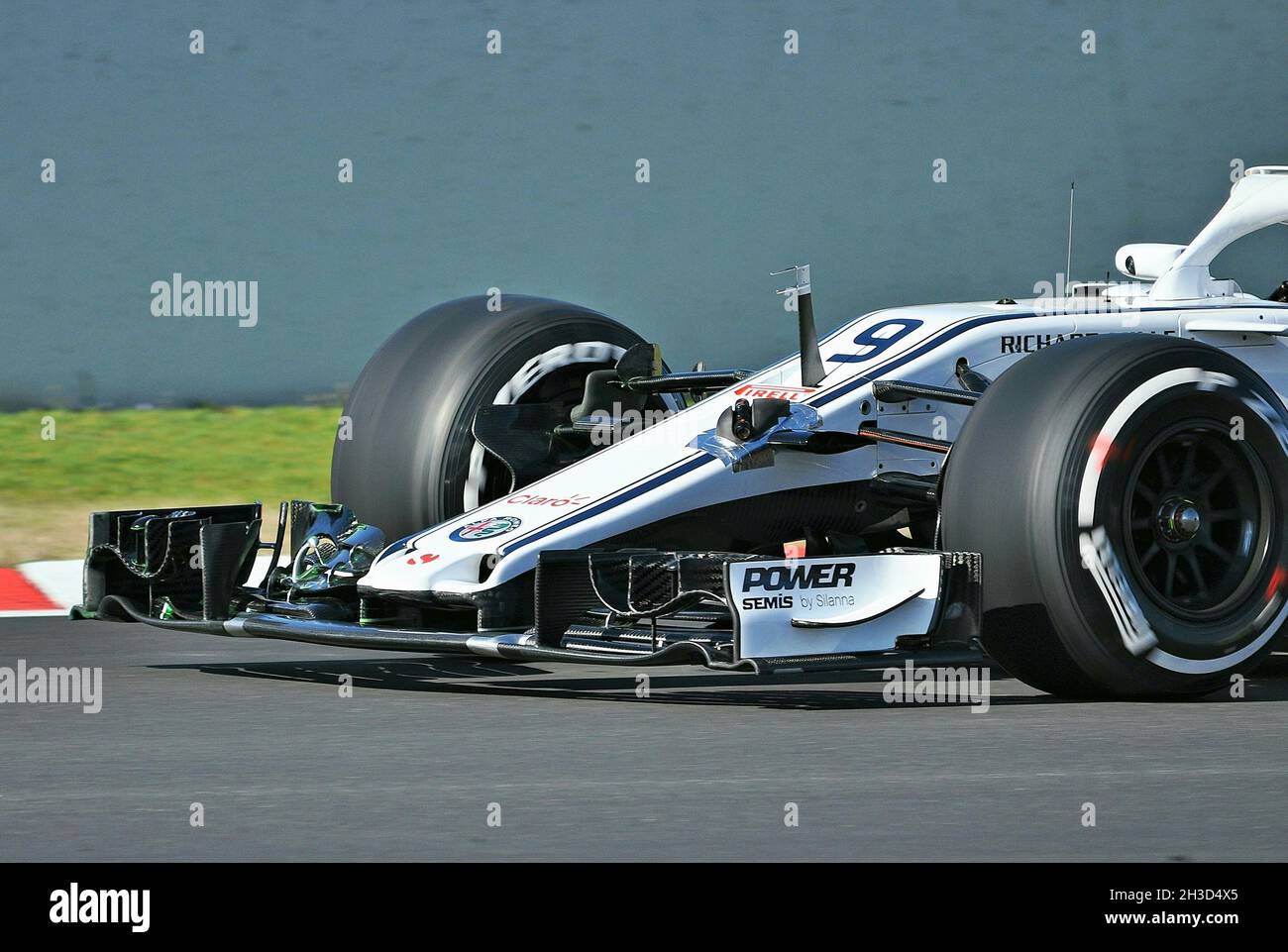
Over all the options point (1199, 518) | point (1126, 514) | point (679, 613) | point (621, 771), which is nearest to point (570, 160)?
point (679, 613)

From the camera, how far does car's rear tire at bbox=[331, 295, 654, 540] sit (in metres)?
8.21

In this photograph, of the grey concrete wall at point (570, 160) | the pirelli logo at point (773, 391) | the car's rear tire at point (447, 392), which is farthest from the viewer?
the grey concrete wall at point (570, 160)

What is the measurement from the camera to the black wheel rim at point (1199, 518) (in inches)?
259

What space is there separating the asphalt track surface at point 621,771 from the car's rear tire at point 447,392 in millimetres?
918

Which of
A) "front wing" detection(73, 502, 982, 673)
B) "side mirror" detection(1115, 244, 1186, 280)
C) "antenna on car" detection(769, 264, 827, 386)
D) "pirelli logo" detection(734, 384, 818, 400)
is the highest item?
"side mirror" detection(1115, 244, 1186, 280)

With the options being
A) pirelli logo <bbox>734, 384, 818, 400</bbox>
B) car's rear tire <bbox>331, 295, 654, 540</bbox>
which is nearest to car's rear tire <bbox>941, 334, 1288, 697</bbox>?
pirelli logo <bbox>734, 384, 818, 400</bbox>

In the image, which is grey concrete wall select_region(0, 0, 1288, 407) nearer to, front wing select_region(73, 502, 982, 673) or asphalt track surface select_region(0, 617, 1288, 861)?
asphalt track surface select_region(0, 617, 1288, 861)

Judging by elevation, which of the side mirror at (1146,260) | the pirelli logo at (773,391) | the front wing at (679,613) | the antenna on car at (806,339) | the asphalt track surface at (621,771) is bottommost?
the asphalt track surface at (621,771)

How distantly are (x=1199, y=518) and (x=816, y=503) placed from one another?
1.40 meters

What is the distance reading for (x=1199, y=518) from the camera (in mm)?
6629

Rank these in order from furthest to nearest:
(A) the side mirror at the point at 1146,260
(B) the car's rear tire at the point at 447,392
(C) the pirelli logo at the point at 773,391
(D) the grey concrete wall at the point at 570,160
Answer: (D) the grey concrete wall at the point at 570,160, (A) the side mirror at the point at 1146,260, (B) the car's rear tire at the point at 447,392, (C) the pirelli logo at the point at 773,391

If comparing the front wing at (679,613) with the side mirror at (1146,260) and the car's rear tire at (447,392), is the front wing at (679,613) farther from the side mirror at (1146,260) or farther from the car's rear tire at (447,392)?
the side mirror at (1146,260)

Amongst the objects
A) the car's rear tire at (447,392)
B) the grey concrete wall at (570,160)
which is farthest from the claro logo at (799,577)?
the grey concrete wall at (570,160)

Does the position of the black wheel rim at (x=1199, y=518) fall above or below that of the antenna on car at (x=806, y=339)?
below
